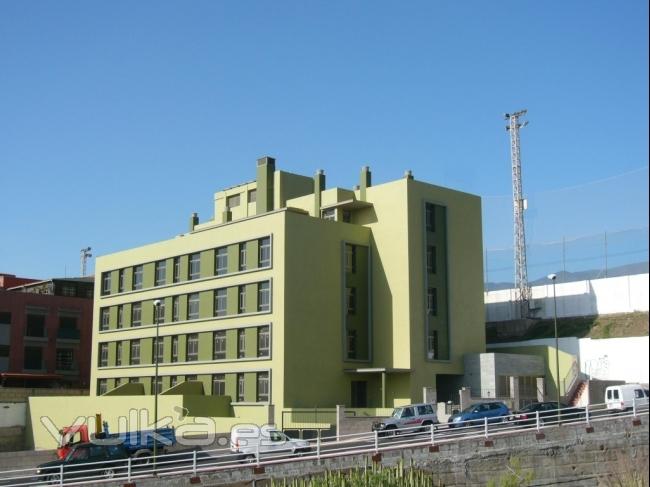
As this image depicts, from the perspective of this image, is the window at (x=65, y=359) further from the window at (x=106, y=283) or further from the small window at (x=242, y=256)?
the small window at (x=242, y=256)

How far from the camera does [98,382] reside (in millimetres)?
73312

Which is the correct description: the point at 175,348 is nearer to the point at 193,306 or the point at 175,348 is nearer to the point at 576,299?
the point at 193,306

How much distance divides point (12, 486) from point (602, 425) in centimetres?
2158

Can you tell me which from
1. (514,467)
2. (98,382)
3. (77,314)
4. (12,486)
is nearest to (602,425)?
(514,467)

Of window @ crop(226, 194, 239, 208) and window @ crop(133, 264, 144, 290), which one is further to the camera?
window @ crop(226, 194, 239, 208)

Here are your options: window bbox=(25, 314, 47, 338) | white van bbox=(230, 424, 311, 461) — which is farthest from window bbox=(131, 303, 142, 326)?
white van bbox=(230, 424, 311, 461)

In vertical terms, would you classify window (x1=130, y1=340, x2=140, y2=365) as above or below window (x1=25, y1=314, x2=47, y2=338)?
below

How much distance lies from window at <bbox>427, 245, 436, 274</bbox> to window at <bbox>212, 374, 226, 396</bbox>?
16.8 meters

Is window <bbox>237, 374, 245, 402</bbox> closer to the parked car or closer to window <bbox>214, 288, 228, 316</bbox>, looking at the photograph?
window <bbox>214, 288, 228, 316</bbox>

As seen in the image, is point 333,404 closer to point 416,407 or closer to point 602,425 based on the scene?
point 416,407

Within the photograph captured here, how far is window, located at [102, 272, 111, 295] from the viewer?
244ft

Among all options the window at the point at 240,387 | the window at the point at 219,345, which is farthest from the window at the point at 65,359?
the window at the point at 240,387

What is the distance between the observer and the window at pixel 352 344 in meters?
60.3

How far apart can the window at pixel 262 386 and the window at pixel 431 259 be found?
1437 cm
